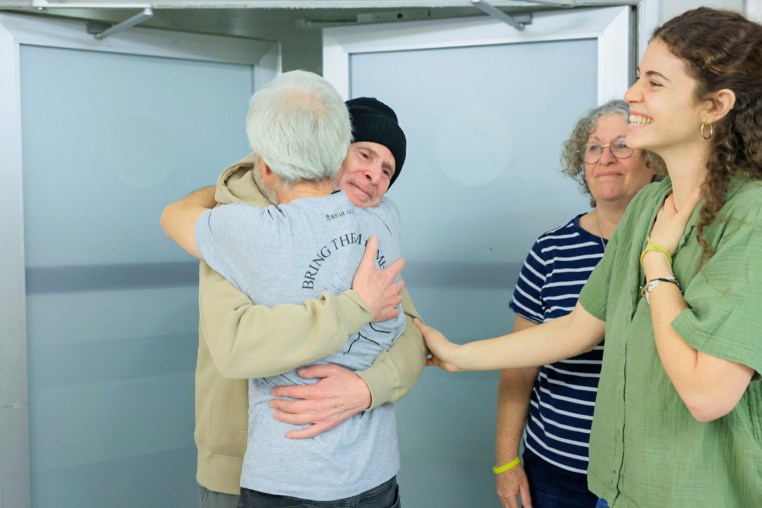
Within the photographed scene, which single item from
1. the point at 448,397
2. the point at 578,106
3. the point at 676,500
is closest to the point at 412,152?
the point at 578,106

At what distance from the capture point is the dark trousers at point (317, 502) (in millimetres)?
1304

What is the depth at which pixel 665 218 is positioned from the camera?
1.28 meters

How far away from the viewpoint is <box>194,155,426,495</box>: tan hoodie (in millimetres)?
1263

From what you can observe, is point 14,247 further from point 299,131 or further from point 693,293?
point 693,293

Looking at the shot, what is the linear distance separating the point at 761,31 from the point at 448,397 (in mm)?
1448

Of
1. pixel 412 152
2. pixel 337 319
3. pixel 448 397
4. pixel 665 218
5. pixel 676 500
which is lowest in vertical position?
pixel 448 397

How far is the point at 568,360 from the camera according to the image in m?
1.75

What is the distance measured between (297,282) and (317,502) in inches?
13.5

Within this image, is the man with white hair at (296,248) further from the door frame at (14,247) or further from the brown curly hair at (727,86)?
the door frame at (14,247)

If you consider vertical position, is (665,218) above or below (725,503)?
above

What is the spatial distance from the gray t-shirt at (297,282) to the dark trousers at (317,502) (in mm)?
15

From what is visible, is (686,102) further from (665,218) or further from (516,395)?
(516,395)

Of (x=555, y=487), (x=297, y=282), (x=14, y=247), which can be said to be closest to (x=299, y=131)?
(x=297, y=282)

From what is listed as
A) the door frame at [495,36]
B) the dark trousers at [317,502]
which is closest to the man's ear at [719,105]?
the dark trousers at [317,502]
